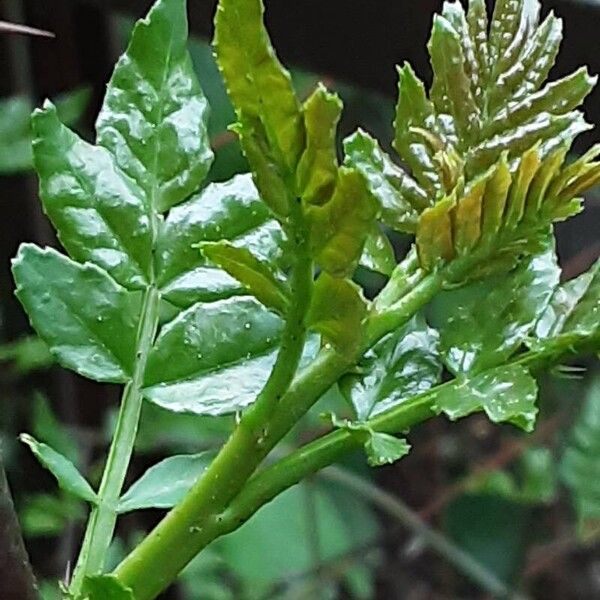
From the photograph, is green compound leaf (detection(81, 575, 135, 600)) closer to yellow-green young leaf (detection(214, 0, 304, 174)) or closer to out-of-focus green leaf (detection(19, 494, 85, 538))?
yellow-green young leaf (detection(214, 0, 304, 174))

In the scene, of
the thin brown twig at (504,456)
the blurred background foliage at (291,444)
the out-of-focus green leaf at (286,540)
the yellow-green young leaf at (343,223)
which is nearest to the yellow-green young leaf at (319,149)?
the yellow-green young leaf at (343,223)

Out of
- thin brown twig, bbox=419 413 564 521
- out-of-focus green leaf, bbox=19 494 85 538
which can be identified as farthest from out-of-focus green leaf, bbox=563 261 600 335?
thin brown twig, bbox=419 413 564 521

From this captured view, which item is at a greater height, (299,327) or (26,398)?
(299,327)

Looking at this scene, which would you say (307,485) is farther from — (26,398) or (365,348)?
(365,348)

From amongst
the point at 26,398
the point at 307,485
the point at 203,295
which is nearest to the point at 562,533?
the point at 307,485

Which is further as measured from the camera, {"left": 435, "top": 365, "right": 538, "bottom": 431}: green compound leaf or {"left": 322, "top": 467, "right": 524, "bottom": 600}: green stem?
{"left": 322, "top": 467, "right": 524, "bottom": 600}: green stem

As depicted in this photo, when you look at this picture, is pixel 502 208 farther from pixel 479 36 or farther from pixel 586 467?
pixel 586 467
